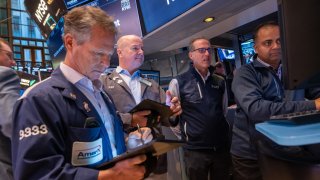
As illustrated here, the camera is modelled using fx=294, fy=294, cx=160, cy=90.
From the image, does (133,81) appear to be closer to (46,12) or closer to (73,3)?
(73,3)

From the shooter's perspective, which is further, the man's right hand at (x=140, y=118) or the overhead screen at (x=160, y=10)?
the overhead screen at (x=160, y=10)

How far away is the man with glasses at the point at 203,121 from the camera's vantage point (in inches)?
107

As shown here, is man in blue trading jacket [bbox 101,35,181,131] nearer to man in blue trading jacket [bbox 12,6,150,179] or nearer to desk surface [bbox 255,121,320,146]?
man in blue trading jacket [bbox 12,6,150,179]

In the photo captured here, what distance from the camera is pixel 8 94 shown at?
65.6 inches

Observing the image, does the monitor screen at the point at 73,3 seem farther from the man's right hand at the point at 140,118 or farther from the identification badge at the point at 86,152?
the identification badge at the point at 86,152

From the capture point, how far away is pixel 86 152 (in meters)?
1.07

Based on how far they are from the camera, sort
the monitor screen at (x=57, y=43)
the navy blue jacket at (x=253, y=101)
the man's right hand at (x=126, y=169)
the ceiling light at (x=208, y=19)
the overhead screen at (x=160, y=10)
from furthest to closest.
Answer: the monitor screen at (x=57, y=43)
the ceiling light at (x=208, y=19)
the overhead screen at (x=160, y=10)
the navy blue jacket at (x=253, y=101)
the man's right hand at (x=126, y=169)

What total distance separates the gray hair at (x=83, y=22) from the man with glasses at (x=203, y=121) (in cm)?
171

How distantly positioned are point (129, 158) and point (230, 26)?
10.8 feet

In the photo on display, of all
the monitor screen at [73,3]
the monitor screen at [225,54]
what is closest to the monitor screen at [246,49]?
the monitor screen at [225,54]

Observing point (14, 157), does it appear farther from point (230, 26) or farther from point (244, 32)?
point (244, 32)

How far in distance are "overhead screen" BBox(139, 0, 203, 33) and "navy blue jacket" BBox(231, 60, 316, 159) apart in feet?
4.09

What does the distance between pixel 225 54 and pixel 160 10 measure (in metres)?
2.61

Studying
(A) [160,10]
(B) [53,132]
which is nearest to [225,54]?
(A) [160,10]
